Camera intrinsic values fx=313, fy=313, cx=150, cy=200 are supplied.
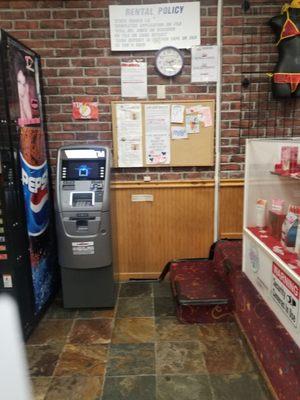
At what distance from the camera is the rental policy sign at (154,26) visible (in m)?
2.64

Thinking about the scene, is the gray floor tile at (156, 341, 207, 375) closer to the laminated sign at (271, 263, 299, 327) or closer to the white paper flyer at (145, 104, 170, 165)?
the laminated sign at (271, 263, 299, 327)

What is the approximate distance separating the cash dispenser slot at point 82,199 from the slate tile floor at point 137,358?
0.92 m

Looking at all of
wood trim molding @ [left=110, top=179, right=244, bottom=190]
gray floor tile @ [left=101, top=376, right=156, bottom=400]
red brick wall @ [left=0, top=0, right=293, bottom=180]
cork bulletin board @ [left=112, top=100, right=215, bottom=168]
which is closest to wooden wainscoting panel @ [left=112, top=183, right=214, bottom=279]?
wood trim molding @ [left=110, top=179, right=244, bottom=190]

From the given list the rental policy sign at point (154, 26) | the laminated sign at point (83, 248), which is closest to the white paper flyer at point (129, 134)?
the rental policy sign at point (154, 26)

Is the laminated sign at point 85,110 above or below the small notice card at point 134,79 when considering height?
below

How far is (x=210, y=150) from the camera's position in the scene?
2.89 metres

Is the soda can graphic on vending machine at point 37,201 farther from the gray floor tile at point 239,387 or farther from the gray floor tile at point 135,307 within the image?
the gray floor tile at point 239,387

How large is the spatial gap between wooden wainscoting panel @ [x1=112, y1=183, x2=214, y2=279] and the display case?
83 cm

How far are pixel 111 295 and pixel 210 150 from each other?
1.56 meters

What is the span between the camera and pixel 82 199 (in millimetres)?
2439

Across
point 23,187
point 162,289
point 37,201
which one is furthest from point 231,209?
point 23,187

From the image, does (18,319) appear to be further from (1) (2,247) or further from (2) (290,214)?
(2) (290,214)

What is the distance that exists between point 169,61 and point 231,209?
4.83 ft

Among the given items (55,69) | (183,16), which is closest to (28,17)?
(55,69)
